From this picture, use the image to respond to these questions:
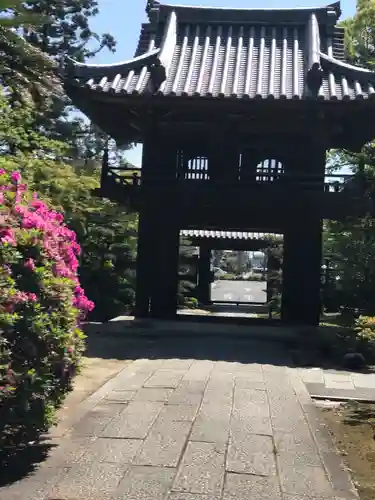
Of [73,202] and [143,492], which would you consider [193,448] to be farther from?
[73,202]

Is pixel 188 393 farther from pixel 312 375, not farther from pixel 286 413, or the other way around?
pixel 312 375

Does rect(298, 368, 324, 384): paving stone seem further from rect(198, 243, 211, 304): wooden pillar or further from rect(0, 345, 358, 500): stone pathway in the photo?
rect(198, 243, 211, 304): wooden pillar

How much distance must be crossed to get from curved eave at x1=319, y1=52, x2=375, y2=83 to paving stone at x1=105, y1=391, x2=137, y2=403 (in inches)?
327

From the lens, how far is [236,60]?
14102 millimetres

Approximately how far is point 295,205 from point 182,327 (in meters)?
3.38

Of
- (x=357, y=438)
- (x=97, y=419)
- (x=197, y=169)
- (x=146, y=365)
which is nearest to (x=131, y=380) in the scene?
(x=146, y=365)

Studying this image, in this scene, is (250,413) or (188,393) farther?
(188,393)

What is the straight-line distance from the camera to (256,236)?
23922mm

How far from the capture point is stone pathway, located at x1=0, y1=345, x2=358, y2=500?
4.16 metres

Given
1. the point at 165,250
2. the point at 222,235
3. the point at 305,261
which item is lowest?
the point at 305,261

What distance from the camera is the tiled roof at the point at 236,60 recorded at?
12133 mm

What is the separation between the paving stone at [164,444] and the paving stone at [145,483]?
0.14 meters

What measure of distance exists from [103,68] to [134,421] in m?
8.94

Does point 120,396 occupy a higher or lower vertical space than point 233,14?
lower
